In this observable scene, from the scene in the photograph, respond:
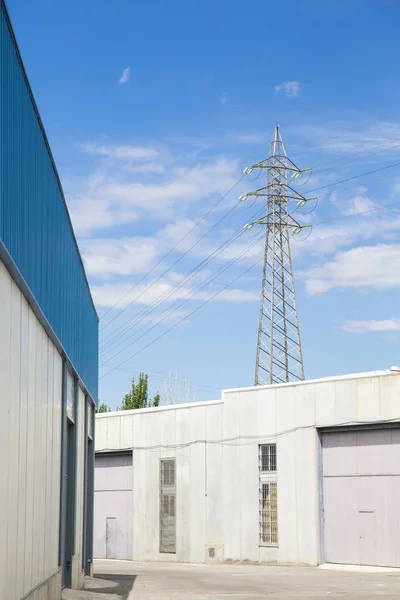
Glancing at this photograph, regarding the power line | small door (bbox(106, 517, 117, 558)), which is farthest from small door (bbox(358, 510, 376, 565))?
small door (bbox(106, 517, 117, 558))

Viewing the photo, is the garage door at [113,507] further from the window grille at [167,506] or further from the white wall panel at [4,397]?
the white wall panel at [4,397]

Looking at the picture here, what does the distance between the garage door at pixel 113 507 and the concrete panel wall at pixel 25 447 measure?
25.4 metres

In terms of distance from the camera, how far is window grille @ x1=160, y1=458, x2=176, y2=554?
3884 cm

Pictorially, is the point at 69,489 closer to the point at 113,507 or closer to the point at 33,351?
the point at 33,351

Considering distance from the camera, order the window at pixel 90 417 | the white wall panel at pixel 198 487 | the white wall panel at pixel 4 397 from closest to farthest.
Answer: the white wall panel at pixel 4 397, the window at pixel 90 417, the white wall panel at pixel 198 487

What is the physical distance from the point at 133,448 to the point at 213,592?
791 inches

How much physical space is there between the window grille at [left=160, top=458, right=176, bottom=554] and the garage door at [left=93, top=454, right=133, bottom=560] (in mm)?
2676

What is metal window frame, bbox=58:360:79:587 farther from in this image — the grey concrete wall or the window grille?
the window grille

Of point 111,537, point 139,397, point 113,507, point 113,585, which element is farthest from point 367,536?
point 139,397

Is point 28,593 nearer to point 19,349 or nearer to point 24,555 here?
point 24,555

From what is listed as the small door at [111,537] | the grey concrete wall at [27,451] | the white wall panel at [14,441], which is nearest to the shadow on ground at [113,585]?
the grey concrete wall at [27,451]

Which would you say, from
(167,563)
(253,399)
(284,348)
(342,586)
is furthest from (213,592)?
(284,348)

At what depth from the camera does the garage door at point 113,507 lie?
42.1 m

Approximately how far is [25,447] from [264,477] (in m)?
23.0
